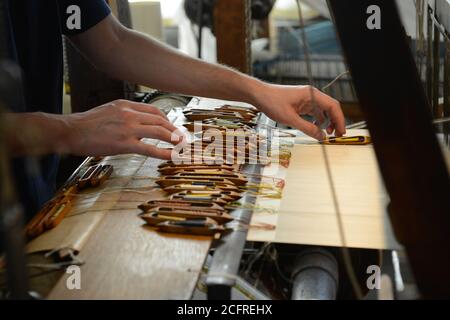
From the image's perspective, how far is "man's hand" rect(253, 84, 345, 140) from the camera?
1.79m

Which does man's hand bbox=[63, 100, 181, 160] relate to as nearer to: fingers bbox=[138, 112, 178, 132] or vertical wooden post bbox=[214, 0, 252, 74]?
fingers bbox=[138, 112, 178, 132]

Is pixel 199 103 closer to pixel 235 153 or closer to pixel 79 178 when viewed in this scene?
pixel 235 153

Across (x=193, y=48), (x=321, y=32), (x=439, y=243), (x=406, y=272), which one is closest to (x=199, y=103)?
(x=406, y=272)

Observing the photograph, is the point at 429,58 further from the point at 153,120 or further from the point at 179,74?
the point at 153,120

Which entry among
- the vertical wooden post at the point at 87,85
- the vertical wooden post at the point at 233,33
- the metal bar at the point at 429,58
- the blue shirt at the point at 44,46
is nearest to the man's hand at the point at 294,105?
the metal bar at the point at 429,58

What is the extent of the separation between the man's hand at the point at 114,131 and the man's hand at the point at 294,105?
0.43 m

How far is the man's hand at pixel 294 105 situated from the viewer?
179 cm

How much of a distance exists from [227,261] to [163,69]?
94cm

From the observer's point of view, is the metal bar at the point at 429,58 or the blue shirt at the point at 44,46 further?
the metal bar at the point at 429,58

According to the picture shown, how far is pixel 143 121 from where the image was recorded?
1.46 meters

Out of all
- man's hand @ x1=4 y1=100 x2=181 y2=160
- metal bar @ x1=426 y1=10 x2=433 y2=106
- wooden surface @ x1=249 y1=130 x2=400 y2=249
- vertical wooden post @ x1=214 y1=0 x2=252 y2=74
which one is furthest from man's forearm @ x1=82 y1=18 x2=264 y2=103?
vertical wooden post @ x1=214 y1=0 x2=252 y2=74

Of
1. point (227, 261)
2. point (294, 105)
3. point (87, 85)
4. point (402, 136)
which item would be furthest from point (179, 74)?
point (402, 136)

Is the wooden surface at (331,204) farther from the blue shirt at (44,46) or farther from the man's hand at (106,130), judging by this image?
the blue shirt at (44,46)

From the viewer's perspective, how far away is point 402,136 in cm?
86
